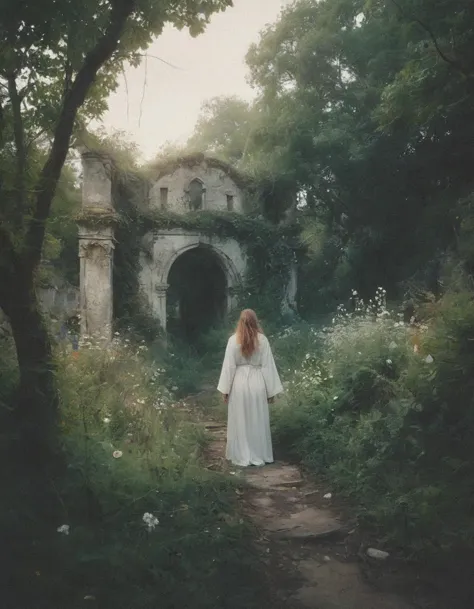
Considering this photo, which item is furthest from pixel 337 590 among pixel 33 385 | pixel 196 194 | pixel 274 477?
pixel 196 194

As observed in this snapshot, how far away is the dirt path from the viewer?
3869 millimetres

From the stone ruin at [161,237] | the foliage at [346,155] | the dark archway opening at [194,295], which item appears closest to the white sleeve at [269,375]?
the foliage at [346,155]

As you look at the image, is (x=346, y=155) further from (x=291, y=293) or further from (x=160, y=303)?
(x=160, y=303)

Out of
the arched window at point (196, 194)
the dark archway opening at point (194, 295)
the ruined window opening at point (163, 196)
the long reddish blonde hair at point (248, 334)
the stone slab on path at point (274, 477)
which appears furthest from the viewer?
the dark archway opening at point (194, 295)

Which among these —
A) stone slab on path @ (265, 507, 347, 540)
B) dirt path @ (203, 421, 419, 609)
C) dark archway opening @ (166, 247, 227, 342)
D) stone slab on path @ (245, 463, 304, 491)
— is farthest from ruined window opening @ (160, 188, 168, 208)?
stone slab on path @ (265, 507, 347, 540)

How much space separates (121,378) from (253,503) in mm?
3042

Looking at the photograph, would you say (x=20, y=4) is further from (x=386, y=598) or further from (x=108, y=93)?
(x=386, y=598)

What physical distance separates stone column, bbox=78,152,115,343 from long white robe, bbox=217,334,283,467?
7951mm

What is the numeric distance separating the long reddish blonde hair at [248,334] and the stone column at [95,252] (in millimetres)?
8089

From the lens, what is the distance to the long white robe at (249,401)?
766 cm

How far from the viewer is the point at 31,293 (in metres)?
4.27

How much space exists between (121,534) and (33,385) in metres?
1.28

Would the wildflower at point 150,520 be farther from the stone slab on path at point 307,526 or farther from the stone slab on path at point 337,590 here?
the stone slab on path at point 307,526

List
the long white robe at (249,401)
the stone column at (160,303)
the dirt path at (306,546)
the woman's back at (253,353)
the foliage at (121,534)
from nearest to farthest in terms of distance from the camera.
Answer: the foliage at (121,534)
the dirt path at (306,546)
the long white robe at (249,401)
the woman's back at (253,353)
the stone column at (160,303)
